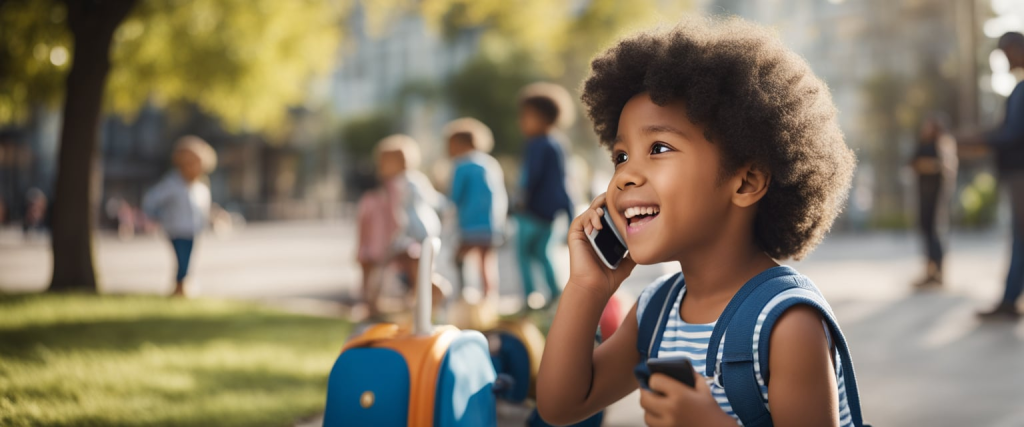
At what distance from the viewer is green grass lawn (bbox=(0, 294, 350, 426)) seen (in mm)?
3758

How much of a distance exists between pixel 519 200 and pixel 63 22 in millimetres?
6686

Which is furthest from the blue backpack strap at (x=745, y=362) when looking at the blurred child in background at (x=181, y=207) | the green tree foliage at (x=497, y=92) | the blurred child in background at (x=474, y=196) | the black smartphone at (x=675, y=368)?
the green tree foliage at (x=497, y=92)

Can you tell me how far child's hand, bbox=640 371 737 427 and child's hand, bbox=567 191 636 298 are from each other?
1.20 ft

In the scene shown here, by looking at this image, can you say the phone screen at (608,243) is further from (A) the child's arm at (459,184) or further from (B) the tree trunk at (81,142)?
(B) the tree trunk at (81,142)

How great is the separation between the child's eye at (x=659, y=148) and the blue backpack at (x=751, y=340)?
13.9 inches

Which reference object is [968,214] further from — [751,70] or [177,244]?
[751,70]

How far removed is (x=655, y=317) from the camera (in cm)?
206

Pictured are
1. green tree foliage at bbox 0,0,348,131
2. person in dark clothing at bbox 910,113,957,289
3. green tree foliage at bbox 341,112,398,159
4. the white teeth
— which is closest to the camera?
the white teeth

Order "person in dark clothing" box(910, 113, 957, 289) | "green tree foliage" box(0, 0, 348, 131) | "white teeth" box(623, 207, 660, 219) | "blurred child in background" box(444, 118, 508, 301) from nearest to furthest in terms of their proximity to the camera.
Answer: "white teeth" box(623, 207, 660, 219), "blurred child in background" box(444, 118, 508, 301), "person in dark clothing" box(910, 113, 957, 289), "green tree foliage" box(0, 0, 348, 131)

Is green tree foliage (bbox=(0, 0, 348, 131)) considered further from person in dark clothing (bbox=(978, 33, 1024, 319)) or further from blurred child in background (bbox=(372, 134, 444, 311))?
person in dark clothing (bbox=(978, 33, 1024, 319))

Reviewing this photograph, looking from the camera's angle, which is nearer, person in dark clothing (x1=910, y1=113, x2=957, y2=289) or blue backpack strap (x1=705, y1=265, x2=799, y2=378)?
blue backpack strap (x1=705, y1=265, x2=799, y2=378)

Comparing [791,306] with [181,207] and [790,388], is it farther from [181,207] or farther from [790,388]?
[181,207]

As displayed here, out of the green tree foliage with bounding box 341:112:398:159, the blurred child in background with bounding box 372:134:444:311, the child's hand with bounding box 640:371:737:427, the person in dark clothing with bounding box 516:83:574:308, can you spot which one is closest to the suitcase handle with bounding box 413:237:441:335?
the child's hand with bounding box 640:371:737:427

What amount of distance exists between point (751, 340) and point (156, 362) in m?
4.41
